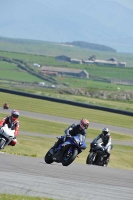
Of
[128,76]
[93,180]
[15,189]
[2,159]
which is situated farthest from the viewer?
[128,76]

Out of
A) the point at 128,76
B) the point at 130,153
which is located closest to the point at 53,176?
the point at 130,153

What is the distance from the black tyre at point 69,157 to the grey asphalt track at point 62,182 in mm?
1295

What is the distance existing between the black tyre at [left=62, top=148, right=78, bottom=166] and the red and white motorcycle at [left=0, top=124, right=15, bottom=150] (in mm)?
2266

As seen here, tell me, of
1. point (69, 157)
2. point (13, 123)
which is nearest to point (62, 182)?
point (69, 157)

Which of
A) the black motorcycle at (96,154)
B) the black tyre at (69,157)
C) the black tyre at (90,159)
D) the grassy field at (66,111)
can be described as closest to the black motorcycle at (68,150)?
the black tyre at (69,157)

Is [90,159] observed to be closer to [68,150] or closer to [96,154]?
[96,154]

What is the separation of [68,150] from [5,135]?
2.44 m

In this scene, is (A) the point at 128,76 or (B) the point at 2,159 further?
(A) the point at 128,76

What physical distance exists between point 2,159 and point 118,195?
573 cm

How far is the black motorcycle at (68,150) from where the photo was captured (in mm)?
18516

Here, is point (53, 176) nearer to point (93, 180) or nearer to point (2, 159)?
point (93, 180)

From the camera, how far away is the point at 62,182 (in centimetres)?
1314

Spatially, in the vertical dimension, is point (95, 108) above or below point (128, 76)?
below

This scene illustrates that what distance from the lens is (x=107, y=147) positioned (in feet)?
72.2
